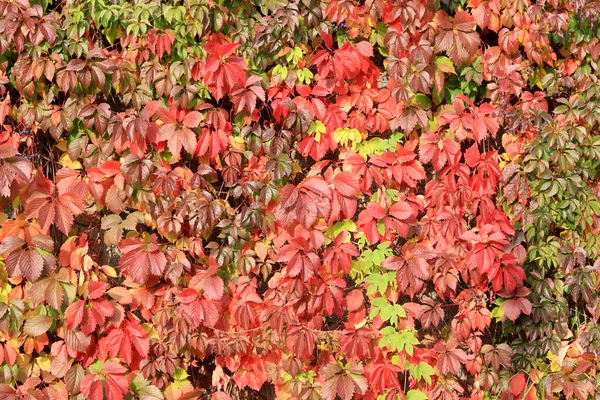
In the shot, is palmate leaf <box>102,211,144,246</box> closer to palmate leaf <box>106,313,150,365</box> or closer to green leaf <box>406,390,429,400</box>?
palmate leaf <box>106,313,150,365</box>

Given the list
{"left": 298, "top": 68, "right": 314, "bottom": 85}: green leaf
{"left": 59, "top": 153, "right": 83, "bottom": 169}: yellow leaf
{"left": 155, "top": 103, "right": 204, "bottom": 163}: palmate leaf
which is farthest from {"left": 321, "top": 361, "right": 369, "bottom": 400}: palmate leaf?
{"left": 59, "top": 153, "right": 83, "bottom": 169}: yellow leaf

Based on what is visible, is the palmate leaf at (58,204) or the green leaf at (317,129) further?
the green leaf at (317,129)

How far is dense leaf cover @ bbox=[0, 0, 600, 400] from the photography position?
254 cm

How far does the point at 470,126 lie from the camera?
8.55ft

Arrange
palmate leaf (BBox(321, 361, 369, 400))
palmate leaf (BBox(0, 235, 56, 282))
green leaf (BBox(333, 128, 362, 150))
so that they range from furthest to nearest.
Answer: green leaf (BBox(333, 128, 362, 150))
palmate leaf (BBox(321, 361, 369, 400))
palmate leaf (BBox(0, 235, 56, 282))

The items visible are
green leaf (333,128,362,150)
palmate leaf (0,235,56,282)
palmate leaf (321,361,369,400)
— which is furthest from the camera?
green leaf (333,128,362,150)

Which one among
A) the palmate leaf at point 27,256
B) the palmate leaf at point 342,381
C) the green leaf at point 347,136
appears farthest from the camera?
the green leaf at point 347,136

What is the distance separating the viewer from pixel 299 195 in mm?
2504

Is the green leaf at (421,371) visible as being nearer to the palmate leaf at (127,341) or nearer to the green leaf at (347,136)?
the green leaf at (347,136)

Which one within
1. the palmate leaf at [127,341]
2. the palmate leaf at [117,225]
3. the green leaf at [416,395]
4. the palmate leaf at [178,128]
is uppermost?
the palmate leaf at [178,128]

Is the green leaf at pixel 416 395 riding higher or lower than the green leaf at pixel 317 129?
lower

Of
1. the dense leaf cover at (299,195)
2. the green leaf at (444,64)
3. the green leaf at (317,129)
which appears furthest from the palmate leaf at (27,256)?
the green leaf at (444,64)

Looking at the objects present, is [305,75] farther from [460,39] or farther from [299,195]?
[460,39]

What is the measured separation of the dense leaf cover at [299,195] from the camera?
2.54m
